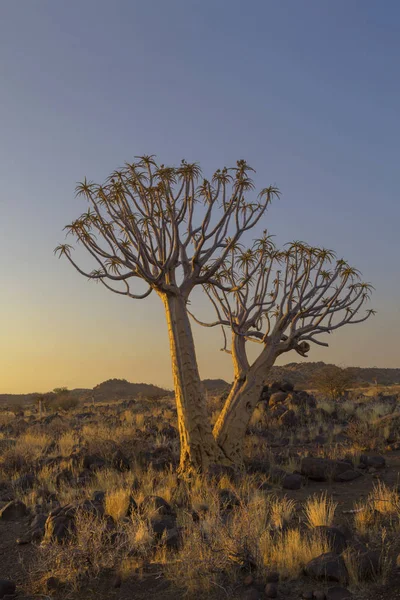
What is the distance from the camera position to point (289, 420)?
18.4 metres

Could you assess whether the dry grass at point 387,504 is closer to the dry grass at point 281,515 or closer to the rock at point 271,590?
the dry grass at point 281,515

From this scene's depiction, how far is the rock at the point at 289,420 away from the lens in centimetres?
1816

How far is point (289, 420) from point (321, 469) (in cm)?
764

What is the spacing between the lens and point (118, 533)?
6348mm

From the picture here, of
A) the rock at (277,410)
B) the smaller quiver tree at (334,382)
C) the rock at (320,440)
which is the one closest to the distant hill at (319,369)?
the smaller quiver tree at (334,382)

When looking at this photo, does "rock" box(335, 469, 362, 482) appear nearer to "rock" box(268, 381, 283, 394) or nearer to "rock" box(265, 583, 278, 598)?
"rock" box(265, 583, 278, 598)

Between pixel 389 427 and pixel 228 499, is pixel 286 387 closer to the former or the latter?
pixel 389 427

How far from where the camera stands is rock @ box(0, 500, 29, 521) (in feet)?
28.4

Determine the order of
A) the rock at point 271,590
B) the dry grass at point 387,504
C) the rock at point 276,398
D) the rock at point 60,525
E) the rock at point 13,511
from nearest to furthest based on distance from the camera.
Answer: the rock at point 271,590 < the rock at point 60,525 < the dry grass at point 387,504 < the rock at point 13,511 < the rock at point 276,398

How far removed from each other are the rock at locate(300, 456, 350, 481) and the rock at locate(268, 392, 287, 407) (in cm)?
1092

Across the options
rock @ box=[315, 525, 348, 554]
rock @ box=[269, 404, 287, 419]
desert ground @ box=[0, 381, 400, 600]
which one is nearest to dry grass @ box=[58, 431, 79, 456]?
desert ground @ box=[0, 381, 400, 600]

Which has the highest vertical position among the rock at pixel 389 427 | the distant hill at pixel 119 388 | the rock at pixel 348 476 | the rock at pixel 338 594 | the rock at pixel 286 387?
the distant hill at pixel 119 388

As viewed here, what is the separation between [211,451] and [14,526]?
406 cm

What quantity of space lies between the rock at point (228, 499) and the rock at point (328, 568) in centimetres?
277
